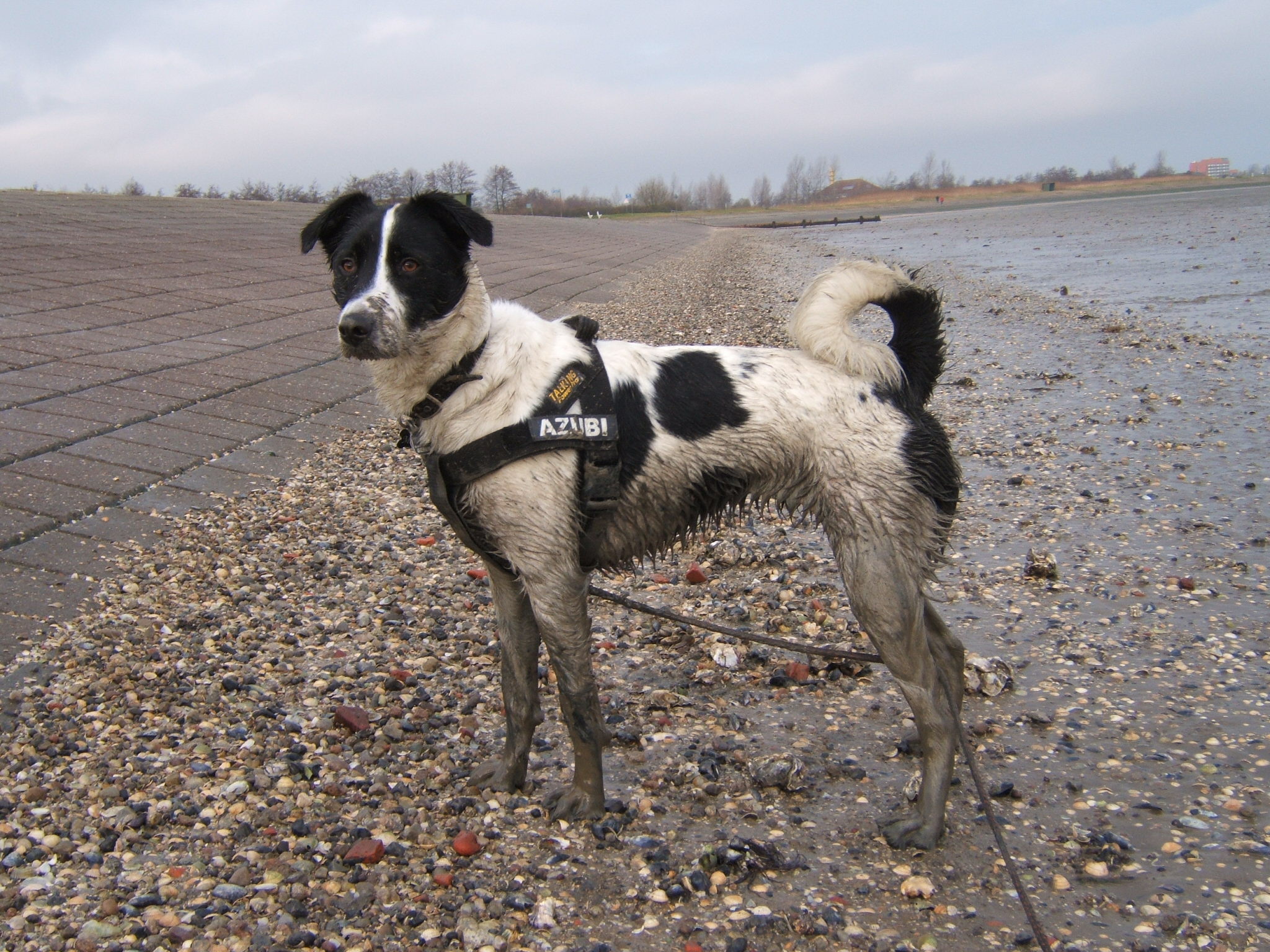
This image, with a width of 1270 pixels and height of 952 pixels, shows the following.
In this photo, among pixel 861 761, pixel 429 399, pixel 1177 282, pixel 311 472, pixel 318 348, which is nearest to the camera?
pixel 429 399

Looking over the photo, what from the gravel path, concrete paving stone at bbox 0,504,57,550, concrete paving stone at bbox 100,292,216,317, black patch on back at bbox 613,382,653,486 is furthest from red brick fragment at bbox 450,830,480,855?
concrete paving stone at bbox 100,292,216,317

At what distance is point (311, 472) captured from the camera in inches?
255

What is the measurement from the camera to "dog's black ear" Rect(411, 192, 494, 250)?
2.97m

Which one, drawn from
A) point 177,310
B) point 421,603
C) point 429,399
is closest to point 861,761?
point 429,399

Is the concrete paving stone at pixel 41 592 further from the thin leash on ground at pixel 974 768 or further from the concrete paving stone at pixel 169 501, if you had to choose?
the thin leash on ground at pixel 974 768

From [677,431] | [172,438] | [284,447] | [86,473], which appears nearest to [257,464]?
[284,447]

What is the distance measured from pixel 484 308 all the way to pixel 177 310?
7.91 meters

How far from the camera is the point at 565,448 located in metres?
2.96

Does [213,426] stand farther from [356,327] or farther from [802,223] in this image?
[802,223]

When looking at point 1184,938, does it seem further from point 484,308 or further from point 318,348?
point 318,348

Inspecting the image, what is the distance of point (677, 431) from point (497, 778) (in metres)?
1.42

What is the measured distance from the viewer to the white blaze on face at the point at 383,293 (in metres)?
2.84

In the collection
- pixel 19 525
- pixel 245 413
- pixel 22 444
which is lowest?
pixel 19 525

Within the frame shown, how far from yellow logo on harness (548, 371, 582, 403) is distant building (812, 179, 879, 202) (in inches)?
4182
